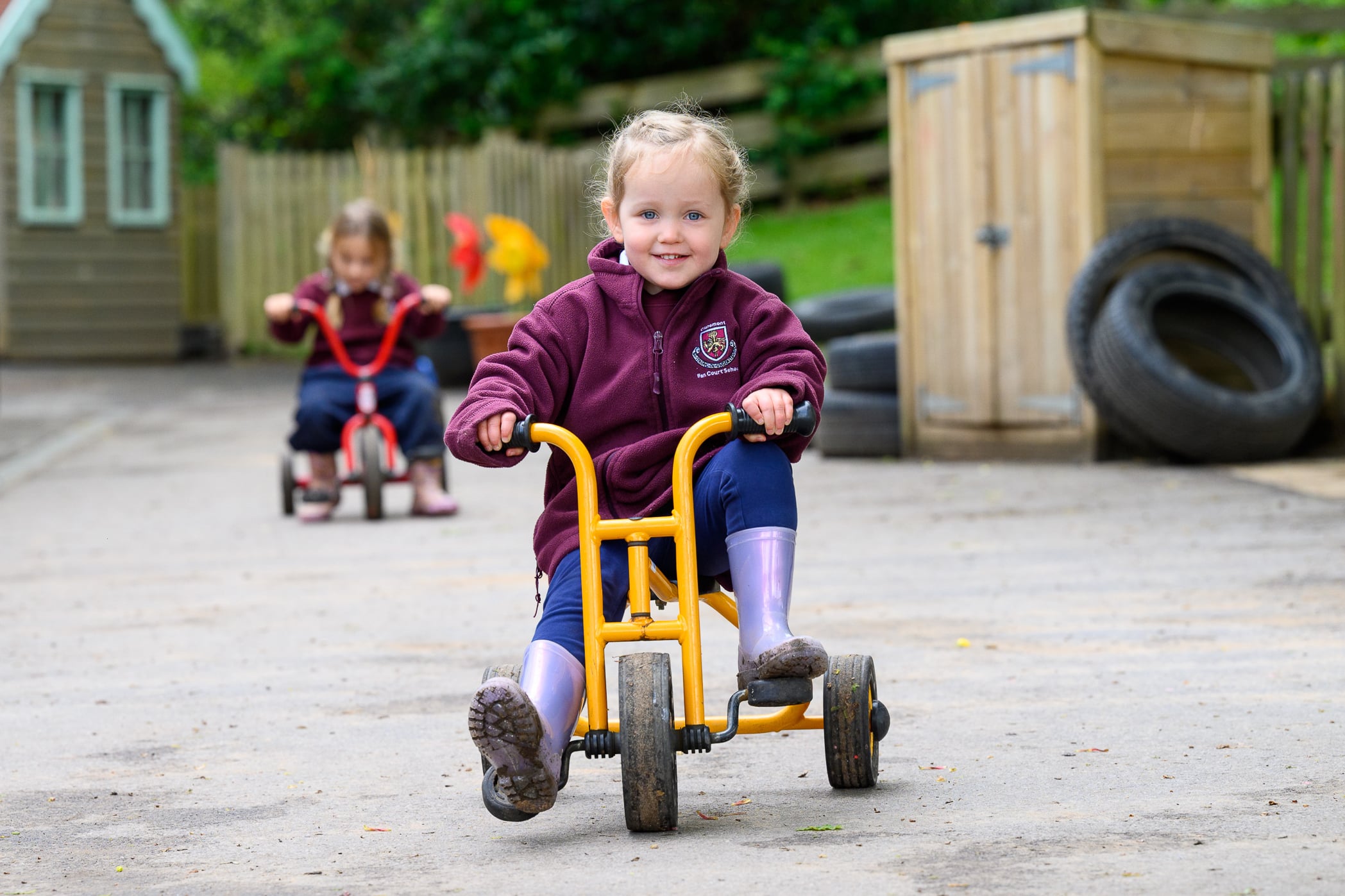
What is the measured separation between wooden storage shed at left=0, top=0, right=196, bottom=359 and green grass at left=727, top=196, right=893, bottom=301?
22.7 feet

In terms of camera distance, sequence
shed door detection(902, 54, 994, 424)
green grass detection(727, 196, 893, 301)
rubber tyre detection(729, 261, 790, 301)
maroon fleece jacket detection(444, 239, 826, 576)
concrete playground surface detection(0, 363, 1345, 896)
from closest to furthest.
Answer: concrete playground surface detection(0, 363, 1345, 896) → maroon fleece jacket detection(444, 239, 826, 576) → shed door detection(902, 54, 994, 424) → rubber tyre detection(729, 261, 790, 301) → green grass detection(727, 196, 893, 301)

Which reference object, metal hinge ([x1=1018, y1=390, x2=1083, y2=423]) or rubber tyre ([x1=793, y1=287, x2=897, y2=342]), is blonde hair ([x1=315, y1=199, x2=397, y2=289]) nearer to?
metal hinge ([x1=1018, y1=390, x2=1083, y2=423])

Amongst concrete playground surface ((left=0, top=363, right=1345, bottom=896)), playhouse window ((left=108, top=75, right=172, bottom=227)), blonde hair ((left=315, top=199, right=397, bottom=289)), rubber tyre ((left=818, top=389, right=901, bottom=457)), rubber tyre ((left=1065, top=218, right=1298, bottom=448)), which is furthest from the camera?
playhouse window ((left=108, top=75, right=172, bottom=227))

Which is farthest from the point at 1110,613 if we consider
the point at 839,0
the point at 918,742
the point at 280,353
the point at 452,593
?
the point at 839,0

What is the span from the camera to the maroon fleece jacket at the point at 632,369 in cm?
340

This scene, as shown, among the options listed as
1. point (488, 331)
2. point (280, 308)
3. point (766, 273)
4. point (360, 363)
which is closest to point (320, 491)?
point (360, 363)

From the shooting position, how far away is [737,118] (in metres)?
22.8

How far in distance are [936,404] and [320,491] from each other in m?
3.56

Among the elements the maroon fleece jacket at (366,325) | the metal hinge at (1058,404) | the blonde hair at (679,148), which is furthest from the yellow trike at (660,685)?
the metal hinge at (1058,404)

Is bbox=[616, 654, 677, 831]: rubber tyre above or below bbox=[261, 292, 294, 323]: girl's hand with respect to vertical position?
below

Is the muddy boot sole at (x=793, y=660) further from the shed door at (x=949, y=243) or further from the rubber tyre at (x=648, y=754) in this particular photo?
the shed door at (x=949, y=243)

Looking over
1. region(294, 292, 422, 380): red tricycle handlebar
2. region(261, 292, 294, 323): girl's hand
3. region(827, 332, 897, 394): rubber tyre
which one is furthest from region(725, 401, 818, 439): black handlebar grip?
region(827, 332, 897, 394): rubber tyre

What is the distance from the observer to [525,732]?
2965 millimetres

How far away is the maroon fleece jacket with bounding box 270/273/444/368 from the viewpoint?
28.2 ft
